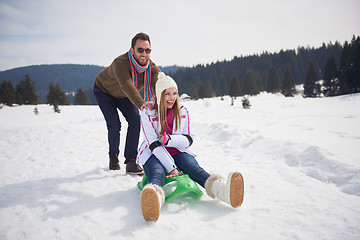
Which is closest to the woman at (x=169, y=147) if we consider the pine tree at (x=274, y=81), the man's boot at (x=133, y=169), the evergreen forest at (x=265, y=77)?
the man's boot at (x=133, y=169)

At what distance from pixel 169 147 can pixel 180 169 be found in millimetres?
356

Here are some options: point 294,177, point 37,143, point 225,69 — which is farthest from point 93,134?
point 225,69

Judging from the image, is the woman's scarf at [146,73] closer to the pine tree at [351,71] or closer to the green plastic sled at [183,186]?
the green plastic sled at [183,186]

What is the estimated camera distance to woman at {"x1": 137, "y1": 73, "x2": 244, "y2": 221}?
2344 mm

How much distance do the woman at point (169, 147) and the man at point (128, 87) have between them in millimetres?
514

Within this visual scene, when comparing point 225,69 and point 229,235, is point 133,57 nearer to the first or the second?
point 229,235

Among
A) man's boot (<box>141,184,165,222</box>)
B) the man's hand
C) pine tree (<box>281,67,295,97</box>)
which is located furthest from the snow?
pine tree (<box>281,67,295,97</box>)

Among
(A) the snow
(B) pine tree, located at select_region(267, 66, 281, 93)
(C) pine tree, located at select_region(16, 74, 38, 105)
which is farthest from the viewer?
(B) pine tree, located at select_region(267, 66, 281, 93)

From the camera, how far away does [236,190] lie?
7.09ft

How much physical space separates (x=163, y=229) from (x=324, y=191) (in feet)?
6.81

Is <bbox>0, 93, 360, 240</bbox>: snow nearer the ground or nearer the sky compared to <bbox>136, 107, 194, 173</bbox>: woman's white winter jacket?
nearer the ground

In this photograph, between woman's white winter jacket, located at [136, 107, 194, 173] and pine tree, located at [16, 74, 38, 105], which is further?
pine tree, located at [16, 74, 38, 105]

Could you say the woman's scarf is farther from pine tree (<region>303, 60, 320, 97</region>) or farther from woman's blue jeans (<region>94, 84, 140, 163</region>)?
pine tree (<region>303, 60, 320, 97</region>)

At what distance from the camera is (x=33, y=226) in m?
2.06
